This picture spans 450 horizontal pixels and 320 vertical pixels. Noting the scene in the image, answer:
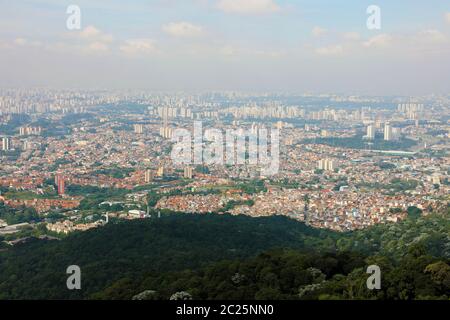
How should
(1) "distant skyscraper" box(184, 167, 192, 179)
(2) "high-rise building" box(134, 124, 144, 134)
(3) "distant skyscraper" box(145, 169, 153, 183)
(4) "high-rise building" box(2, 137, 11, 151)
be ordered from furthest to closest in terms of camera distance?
(2) "high-rise building" box(134, 124, 144, 134) → (4) "high-rise building" box(2, 137, 11, 151) → (1) "distant skyscraper" box(184, 167, 192, 179) → (3) "distant skyscraper" box(145, 169, 153, 183)

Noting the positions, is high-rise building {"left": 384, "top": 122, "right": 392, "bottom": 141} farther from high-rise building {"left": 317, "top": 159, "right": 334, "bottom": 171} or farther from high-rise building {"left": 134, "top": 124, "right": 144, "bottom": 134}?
high-rise building {"left": 134, "top": 124, "right": 144, "bottom": 134}

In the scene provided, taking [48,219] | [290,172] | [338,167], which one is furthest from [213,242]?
[338,167]

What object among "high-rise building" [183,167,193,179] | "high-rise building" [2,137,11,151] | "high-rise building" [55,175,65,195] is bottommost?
"high-rise building" [55,175,65,195]

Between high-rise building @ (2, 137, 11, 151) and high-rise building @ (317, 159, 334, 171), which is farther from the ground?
high-rise building @ (2, 137, 11, 151)

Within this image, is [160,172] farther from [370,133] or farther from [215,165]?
[370,133]

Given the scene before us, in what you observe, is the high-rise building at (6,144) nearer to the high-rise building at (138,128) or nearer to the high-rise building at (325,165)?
the high-rise building at (138,128)

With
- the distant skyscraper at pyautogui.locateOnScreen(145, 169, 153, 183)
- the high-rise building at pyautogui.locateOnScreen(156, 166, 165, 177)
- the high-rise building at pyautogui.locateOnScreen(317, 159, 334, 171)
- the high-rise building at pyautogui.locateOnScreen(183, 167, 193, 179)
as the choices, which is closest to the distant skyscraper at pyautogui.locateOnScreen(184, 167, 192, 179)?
the high-rise building at pyautogui.locateOnScreen(183, 167, 193, 179)

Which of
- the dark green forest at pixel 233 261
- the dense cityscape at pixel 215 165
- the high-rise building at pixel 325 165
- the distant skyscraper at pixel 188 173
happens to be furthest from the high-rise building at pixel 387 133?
the dark green forest at pixel 233 261

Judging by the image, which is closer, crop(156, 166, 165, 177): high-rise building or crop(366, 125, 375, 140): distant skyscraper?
crop(156, 166, 165, 177): high-rise building
